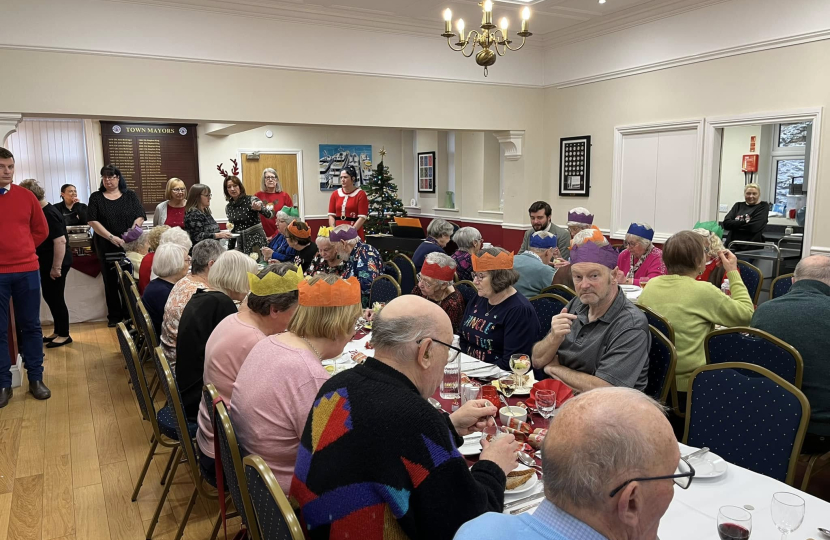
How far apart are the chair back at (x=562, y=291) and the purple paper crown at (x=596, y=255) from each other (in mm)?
997

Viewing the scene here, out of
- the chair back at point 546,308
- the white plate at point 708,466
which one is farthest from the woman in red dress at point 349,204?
the white plate at point 708,466

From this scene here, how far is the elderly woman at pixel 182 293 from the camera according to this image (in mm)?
3391

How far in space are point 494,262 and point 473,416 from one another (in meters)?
1.37

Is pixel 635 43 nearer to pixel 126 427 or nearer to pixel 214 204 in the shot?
pixel 126 427

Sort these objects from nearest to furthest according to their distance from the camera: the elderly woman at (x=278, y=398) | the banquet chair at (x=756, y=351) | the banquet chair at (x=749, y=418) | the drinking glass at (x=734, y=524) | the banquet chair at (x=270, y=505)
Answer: the banquet chair at (x=270, y=505) → the drinking glass at (x=734, y=524) → the elderly woman at (x=278, y=398) → the banquet chair at (x=749, y=418) → the banquet chair at (x=756, y=351)

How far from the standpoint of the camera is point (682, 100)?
6688 mm

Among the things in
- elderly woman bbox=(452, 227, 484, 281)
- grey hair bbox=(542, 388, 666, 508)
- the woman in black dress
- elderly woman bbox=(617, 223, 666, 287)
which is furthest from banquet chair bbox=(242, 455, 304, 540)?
the woman in black dress

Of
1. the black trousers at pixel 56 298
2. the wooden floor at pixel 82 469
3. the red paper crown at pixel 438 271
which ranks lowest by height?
the wooden floor at pixel 82 469

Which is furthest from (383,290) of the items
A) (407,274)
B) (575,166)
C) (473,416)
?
(575,166)

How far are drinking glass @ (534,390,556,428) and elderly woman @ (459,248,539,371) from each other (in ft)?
2.80

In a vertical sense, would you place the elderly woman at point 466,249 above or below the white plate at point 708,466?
above

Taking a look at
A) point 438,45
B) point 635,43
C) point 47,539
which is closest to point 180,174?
point 438,45

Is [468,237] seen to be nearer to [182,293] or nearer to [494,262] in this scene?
[494,262]

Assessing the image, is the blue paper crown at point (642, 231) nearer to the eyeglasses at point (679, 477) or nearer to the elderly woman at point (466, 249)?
the elderly woman at point (466, 249)
